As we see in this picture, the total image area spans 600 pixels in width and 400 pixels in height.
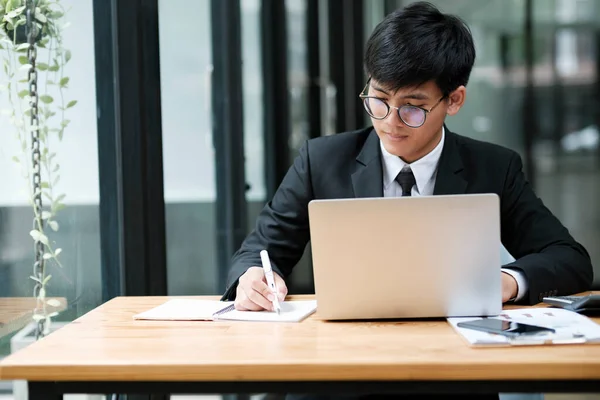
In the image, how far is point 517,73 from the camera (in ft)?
19.4

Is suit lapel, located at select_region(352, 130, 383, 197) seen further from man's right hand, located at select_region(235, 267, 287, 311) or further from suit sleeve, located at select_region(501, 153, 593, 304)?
man's right hand, located at select_region(235, 267, 287, 311)

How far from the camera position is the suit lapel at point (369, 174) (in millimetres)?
2154

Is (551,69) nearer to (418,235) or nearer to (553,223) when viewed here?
(553,223)

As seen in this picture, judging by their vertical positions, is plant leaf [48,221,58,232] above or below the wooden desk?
above

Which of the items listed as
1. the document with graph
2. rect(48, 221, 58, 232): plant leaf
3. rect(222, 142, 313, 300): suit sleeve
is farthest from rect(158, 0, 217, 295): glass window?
the document with graph

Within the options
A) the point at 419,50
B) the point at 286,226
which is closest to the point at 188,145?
the point at 286,226

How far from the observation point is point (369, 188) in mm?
2160

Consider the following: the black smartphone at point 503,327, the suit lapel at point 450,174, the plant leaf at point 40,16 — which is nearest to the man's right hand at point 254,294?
the black smartphone at point 503,327

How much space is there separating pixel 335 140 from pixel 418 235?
2.63 ft

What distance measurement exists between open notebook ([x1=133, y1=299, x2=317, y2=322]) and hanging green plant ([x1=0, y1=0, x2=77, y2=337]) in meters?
0.35

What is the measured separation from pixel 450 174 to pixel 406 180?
0.40 feet

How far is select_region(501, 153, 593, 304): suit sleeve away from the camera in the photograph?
6.07 ft

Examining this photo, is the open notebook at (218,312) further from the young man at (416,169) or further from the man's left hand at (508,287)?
the man's left hand at (508,287)

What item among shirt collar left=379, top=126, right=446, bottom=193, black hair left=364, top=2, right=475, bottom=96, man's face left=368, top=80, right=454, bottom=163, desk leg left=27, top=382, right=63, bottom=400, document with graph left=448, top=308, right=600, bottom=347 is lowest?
desk leg left=27, top=382, right=63, bottom=400
